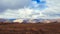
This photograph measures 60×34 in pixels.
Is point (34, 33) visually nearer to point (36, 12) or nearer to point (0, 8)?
point (36, 12)

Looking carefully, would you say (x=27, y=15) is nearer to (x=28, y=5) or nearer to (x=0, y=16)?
(x=28, y=5)

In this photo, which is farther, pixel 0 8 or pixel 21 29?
pixel 0 8

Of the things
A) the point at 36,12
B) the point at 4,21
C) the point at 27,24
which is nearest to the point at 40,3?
the point at 36,12

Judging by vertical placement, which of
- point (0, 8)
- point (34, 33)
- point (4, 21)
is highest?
point (0, 8)

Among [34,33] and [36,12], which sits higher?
[36,12]

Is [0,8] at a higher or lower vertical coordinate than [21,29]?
higher

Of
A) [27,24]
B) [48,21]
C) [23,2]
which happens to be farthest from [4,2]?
[48,21]
